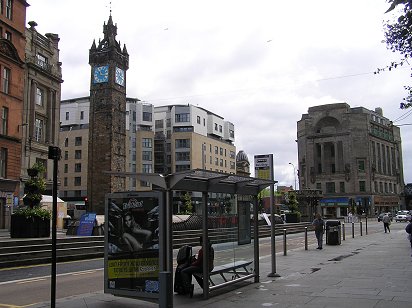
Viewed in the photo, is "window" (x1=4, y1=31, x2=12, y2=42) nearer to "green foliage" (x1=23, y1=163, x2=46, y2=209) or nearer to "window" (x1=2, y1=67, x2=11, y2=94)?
"window" (x1=2, y1=67, x2=11, y2=94)

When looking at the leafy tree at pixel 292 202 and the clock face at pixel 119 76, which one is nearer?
the leafy tree at pixel 292 202

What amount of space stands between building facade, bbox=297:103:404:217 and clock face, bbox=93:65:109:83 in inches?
2384

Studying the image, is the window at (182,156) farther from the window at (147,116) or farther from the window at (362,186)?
the window at (362,186)

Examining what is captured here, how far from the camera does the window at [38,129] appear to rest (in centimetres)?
5025

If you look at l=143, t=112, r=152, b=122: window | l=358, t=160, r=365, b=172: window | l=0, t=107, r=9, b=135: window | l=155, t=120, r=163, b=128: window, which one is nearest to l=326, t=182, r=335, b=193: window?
l=358, t=160, r=365, b=172: window

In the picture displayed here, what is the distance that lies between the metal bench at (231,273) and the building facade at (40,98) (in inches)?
1556

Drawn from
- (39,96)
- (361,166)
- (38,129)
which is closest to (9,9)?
(39,96)

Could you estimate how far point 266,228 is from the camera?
3684 cm

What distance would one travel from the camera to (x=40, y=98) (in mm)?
51750

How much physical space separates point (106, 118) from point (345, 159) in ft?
208

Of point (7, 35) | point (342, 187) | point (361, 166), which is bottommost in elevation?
point (342, 187)

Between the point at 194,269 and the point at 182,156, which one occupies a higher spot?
the point at 182,156

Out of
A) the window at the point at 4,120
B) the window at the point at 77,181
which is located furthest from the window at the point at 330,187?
the window at the point at 4,120

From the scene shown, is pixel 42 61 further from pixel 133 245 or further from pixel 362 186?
pixel 362 186
